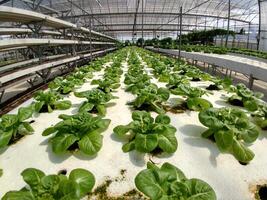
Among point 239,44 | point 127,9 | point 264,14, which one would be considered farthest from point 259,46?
point 127,9

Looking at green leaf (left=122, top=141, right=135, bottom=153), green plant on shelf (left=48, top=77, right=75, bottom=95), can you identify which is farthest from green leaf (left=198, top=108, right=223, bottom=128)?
green plant on shelf (left=48, top=77, right=75, bottom=95)

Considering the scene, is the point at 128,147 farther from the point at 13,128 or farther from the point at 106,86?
the point at 106,86

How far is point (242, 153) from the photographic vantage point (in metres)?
1.80

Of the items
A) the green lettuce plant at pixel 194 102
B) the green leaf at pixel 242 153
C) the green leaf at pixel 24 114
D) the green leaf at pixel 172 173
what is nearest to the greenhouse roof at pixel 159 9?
the green lettuce plant at pixel 194 102

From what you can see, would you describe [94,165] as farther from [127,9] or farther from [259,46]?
[127,9]

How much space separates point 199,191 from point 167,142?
1.96ft

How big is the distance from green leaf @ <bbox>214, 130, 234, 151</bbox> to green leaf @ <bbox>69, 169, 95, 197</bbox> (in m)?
1.02

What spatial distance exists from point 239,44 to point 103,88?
29.3 metres

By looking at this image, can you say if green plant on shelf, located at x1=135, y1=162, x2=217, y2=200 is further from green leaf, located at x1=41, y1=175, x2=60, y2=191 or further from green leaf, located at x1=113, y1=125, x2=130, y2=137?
green leaf, located at x1=113, y1=125, x2=130, y2=137

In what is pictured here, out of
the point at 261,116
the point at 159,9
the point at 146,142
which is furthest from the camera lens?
the point at 159,9

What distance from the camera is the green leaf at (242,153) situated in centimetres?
179

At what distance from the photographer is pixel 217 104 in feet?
10.0

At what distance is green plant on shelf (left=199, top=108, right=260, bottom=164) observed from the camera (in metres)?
1.83

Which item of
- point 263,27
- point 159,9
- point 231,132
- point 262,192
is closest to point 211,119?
point 231,132
